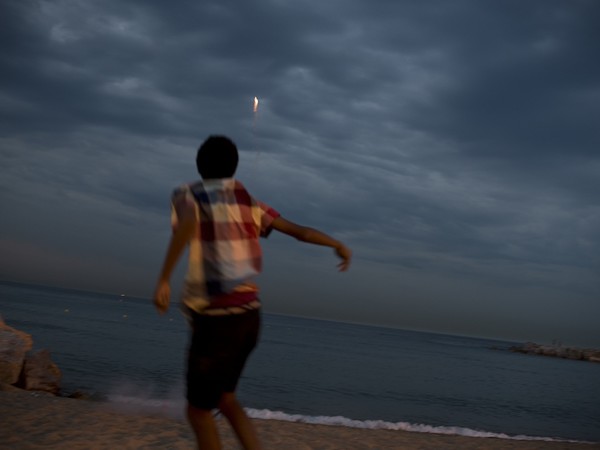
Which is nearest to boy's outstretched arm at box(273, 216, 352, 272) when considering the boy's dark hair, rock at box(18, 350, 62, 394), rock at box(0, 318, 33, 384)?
the boy's dark hair

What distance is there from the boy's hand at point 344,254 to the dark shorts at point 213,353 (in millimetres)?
624

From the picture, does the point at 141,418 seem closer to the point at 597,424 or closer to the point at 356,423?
the point at 356,423

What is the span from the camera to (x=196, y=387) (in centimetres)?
296

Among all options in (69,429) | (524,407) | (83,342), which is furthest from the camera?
(83,342)

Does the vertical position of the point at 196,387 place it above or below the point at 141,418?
above

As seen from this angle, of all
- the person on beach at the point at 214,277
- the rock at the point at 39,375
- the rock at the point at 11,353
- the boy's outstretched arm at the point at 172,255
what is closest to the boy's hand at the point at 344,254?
the person on beach at the point at 214,277

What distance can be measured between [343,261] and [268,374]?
23.3 m

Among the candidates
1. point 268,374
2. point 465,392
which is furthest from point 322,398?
point 465,392

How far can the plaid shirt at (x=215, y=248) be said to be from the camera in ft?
9.53

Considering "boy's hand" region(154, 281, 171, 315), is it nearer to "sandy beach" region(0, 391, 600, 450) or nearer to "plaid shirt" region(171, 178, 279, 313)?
"plaid shirt" region(171, 178, 279, 313)

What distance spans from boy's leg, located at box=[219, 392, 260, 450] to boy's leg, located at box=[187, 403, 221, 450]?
0.19 m

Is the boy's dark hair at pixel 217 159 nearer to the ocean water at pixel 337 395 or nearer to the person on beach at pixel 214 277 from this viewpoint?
the person on beach at pixel 214 277

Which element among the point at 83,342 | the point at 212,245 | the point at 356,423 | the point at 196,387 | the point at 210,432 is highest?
the point at 212,245

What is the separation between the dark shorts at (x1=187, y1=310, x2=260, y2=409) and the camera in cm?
292
